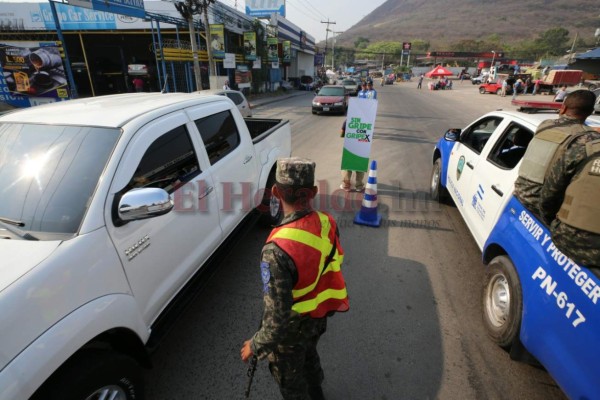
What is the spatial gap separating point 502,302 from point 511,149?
192 centimetres

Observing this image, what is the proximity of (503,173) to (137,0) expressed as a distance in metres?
16.2

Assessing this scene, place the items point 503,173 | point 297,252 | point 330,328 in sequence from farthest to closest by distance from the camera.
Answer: point 503,173, point 330,328, point 297,252

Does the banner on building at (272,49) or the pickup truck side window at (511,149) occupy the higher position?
the banner on building at (272,49)

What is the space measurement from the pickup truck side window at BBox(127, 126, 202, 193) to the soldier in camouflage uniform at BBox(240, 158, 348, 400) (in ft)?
4.01

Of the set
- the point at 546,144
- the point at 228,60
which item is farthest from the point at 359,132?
the point at 228,60

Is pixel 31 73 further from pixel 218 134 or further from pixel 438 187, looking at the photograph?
pixel 438 187

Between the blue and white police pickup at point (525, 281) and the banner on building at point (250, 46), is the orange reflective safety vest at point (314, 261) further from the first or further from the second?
the banner on building at point (250, 46)

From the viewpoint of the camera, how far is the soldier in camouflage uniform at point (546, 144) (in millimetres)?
2430

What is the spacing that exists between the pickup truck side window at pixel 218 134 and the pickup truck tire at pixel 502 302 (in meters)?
2.79

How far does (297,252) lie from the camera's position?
62.0 inches

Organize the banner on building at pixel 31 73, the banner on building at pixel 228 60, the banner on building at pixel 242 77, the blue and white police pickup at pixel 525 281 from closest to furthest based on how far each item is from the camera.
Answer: the blue and white police pickup at pixel 525 281
the banner on building at pixel 31 73
the banner on building at pixel 228 60
the banner on building at pixel 242 77

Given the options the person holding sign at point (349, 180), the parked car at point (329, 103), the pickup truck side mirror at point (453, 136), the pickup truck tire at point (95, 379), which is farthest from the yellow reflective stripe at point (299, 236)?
the parked car at point (329, 103)

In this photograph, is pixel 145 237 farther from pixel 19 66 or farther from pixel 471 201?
pixel 19 66

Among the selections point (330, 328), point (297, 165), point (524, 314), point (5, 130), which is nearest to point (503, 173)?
point (524, 314)
